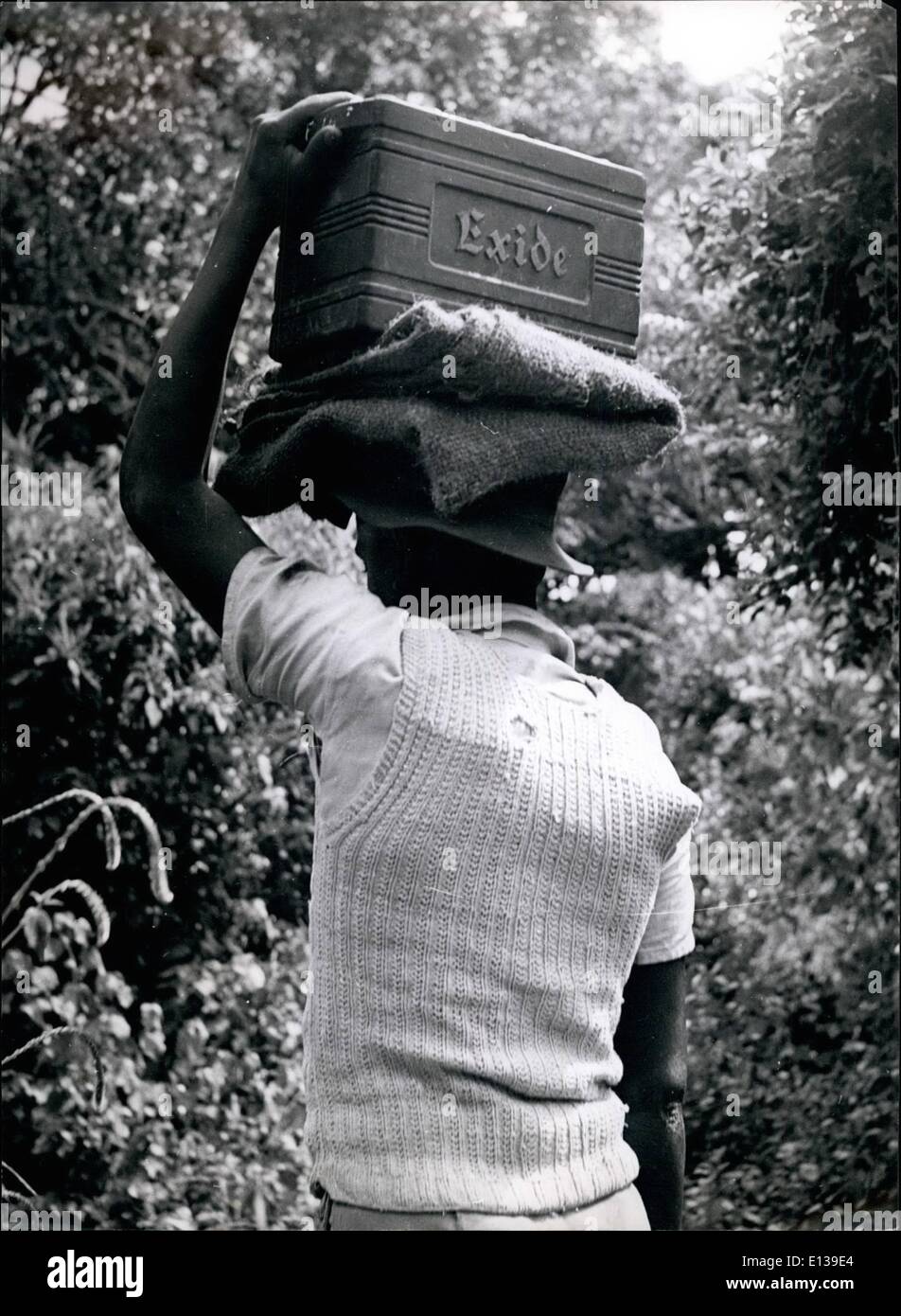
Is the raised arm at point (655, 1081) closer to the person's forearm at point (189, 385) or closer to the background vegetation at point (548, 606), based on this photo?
the person's forearm at point (189, 385)

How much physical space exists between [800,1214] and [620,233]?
2.28 meters

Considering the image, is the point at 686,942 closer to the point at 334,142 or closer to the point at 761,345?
the point at 334,142

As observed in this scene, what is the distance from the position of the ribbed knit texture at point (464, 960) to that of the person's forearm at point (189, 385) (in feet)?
A: 0.79

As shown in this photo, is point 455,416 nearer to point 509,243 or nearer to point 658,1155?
point 509,243

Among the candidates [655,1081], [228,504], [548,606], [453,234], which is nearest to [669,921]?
[655,1081]

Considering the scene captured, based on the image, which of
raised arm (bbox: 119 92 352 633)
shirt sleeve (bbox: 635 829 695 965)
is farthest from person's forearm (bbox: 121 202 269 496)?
shirt sleeve (bbox: 635 829 695 965)

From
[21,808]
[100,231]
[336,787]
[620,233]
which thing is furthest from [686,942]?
[100,231]

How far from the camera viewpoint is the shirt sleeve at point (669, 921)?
140cm

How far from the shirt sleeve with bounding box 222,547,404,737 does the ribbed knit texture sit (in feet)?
0.10

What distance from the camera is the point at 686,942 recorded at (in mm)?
1424

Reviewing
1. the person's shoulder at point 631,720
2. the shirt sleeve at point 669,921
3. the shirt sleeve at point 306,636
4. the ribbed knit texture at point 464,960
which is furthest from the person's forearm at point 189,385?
the shirt sleeve at point 669,921

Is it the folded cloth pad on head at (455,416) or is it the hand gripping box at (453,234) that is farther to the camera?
the hand gripping box at (453,234)

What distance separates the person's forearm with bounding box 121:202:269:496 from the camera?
1297mm

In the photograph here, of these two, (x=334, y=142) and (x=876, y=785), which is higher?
(x=334, y=142)
